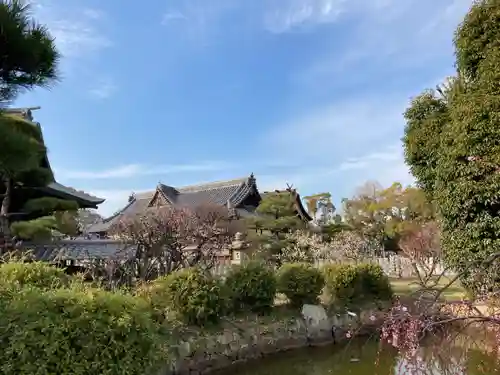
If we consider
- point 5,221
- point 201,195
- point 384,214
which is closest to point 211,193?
point 201,195

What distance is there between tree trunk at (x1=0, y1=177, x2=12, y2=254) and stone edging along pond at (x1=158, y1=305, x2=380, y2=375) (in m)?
3.71

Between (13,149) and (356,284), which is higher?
(13,149)

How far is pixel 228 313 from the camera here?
20.5 feet

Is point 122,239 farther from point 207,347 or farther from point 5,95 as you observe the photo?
point 5,95

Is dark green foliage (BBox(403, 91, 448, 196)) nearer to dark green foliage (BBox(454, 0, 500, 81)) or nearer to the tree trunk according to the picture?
dark green foliage (BBox(454, 0, 500, 81))

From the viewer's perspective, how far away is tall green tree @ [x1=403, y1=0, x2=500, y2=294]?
6.80 metres

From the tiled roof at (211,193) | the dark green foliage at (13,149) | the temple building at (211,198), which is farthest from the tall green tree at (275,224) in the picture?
the dark green foliage at (13,149)

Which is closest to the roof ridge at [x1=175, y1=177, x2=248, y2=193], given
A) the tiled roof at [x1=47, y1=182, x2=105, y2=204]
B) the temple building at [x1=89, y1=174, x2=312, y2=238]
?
the temple building at [x1=89, y1=174, x2=312, y2=238]

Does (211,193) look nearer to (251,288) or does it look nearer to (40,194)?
(40,194)

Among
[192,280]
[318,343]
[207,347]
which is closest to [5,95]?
[192,280]

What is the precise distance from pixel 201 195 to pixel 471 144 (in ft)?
48.5

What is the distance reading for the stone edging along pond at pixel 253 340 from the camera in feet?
17.6

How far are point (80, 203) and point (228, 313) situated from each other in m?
4.67

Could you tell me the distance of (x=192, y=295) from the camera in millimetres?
5535
